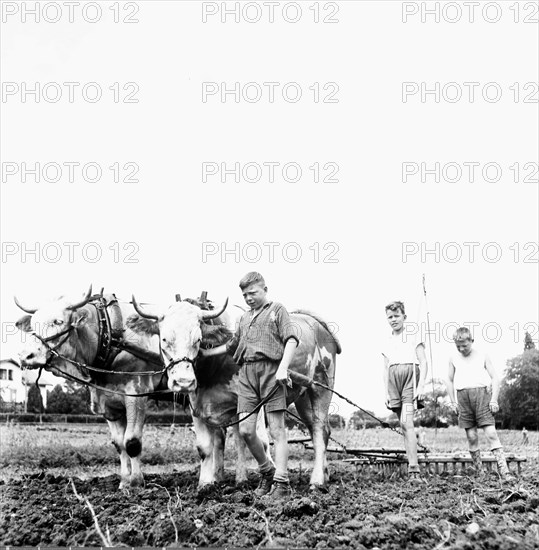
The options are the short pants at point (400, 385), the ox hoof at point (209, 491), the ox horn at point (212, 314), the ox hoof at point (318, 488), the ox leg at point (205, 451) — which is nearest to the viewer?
the ox hoof at point (209, 491)

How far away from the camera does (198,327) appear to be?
840 centimetres

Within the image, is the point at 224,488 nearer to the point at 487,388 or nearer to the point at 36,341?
the point at 36,341

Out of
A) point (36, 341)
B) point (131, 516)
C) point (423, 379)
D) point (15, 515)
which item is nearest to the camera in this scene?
point (131, 516)

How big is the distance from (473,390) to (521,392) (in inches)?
2225

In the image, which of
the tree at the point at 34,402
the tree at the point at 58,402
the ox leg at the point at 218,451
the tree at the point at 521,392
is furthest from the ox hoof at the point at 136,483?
the tree at the point at 521,392

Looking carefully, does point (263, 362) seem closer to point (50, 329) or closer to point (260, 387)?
point (260, 387)

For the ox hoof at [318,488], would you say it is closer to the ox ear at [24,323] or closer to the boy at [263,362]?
the boy at [263,362]

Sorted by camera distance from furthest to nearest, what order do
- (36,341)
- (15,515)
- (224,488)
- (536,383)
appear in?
(536,383), (36,341), (224,488), (15,515)

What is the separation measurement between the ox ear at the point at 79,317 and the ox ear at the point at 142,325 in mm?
488

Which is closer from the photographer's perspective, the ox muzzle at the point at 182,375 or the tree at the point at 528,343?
the ox muzzle at the point at 182,375

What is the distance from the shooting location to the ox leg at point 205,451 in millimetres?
8953

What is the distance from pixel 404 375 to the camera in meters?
9.63

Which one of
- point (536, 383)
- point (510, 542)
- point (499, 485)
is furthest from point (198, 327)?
point (536, 383)

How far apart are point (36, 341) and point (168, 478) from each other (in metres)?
2.54
